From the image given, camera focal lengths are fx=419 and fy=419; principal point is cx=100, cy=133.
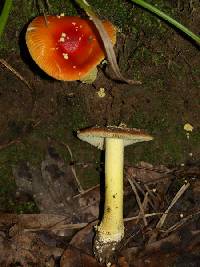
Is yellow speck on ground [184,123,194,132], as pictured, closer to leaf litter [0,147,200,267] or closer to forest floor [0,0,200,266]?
forest floor [0,0,200,266]

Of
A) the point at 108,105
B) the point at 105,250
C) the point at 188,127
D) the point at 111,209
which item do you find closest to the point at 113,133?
the point at 108,105

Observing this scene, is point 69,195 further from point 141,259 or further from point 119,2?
point 119,2

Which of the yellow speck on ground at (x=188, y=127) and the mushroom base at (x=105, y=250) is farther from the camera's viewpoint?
the yellow speck on ground at (x=188, y=127)

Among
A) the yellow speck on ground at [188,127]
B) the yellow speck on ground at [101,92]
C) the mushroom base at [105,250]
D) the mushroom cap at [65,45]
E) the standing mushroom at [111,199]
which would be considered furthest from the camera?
the yellow speck on ground at [188,127]

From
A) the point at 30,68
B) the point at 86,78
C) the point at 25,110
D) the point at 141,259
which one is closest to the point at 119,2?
the point at 86,78

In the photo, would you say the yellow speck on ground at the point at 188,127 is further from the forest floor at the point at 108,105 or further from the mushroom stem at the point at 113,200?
the mushroom stem at the point at 113,200

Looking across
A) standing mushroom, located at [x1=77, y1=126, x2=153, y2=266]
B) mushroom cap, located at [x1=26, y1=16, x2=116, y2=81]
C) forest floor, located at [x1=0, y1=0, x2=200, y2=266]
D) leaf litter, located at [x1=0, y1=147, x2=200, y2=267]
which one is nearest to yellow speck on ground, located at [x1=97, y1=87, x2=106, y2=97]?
forest floor, located at [x1=0, y1=0, x2=200, y2=266]

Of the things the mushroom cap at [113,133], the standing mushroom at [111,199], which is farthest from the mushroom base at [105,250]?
the mushroom cap at [113,133]
